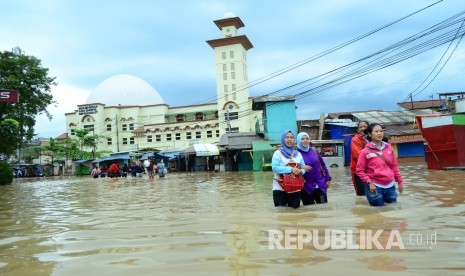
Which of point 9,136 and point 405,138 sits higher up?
point 9,136

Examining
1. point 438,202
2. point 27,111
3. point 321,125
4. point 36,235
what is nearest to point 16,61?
point 27,111

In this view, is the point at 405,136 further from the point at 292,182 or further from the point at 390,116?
the point at 292,182

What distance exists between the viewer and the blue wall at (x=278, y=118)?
1411 inches

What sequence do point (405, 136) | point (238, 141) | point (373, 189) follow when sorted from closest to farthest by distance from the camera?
point (373, 189) → point (405, 136) → point (238, 141)

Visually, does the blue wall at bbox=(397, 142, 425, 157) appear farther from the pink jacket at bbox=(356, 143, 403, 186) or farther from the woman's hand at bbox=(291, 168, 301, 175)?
the woman's hand at bbox=(291, 168, 301, 175)

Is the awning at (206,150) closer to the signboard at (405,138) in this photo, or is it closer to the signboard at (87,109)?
the signboard at (405,138)

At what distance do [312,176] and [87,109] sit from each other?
65.0m

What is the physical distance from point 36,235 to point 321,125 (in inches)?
1397

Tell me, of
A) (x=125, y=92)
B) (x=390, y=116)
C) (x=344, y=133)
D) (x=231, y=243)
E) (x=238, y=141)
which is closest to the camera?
(x=231, y=243)

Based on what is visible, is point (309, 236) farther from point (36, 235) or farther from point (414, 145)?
point (414, 145)

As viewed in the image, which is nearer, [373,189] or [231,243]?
[231,243]

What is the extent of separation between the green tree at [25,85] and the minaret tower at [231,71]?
31.9 metres

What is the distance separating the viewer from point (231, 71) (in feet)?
211

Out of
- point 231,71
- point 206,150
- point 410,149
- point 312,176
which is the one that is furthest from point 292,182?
point 231,71
